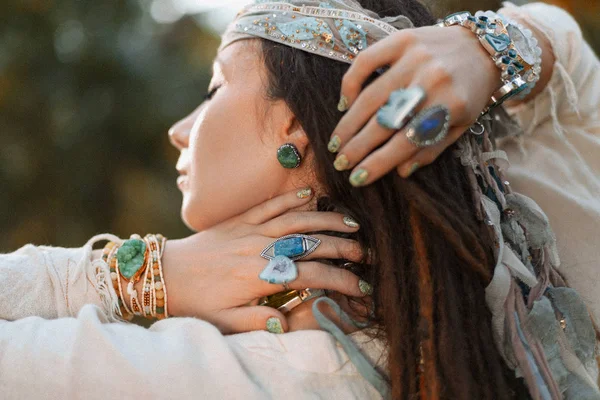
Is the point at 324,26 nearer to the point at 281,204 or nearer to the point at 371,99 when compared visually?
the point at 371,99

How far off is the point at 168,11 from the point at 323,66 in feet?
10.3

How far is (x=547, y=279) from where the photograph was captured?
1.37 m

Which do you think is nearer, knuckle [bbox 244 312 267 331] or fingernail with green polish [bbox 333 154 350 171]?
fingernail with green polish [bbox 333 154 350 171]

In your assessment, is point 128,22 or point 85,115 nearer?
point 85,115

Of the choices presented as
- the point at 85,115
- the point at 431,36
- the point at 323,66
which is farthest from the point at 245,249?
the point at 85,115

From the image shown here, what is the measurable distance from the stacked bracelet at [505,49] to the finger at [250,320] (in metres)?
0.66

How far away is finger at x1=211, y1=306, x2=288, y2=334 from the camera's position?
1351 mm

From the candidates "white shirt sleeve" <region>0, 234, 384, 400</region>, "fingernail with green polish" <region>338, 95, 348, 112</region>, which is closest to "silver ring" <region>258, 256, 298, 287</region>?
"white shirt sleeve" <region>0, 234, 384, 400</region>

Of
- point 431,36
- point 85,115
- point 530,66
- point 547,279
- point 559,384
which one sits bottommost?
point 559,384

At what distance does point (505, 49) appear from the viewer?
131 cm

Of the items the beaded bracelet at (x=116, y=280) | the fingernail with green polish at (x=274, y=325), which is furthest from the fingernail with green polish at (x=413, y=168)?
the beaded bracelet at (x=116, y=280)

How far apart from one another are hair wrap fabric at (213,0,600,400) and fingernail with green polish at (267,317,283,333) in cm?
10

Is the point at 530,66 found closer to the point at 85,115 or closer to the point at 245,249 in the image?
the point at 245,249

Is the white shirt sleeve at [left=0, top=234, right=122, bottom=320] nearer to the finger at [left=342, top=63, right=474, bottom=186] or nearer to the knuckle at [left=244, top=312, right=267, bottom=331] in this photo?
the knuckle at [left=244, top=312, right=267, bottom=331]
